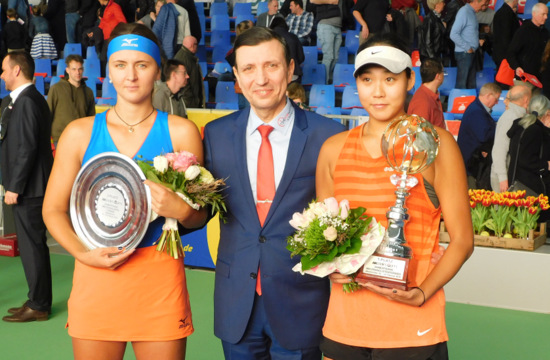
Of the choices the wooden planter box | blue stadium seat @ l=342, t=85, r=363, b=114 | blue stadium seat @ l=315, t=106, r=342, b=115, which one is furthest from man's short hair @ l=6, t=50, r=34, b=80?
blue stadium seat @ l=342, t=85, r=363, b=114

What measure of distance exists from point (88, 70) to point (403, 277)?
11.3m

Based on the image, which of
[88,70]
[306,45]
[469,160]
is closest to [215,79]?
[306,45]

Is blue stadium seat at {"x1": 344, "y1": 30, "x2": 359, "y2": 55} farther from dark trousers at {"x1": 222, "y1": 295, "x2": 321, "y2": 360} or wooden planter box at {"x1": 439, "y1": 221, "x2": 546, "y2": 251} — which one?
dark trousers at {"x1": 222, "y1": 295, "x2": 321, "y2": 360}

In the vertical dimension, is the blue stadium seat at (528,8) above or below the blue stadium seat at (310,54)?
above

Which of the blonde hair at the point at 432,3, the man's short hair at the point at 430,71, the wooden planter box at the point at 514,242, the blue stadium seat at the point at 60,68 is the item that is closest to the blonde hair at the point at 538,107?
the man's short hair at the point at 430,71

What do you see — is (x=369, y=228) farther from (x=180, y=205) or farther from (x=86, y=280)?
(x=86, y=280)

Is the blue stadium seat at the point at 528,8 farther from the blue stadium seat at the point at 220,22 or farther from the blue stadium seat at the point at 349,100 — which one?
the blue stadium seat at the point at 220,22

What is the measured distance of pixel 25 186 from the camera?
5.23 metres

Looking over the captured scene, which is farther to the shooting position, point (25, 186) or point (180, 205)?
point (25, 186)

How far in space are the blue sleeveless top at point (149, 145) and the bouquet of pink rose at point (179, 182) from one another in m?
0.04

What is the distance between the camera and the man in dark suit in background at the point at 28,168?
5.23m

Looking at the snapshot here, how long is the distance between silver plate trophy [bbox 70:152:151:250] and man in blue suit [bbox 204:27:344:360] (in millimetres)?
361

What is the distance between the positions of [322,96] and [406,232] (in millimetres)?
8255

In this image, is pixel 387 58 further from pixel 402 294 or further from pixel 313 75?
pixel 313 75
